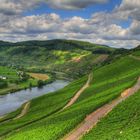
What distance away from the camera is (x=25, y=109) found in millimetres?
143875

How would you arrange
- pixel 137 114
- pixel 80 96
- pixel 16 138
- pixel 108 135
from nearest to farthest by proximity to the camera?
1. pixel 108 135
2. pixel 137 114
3. pixel 16 138
4. pixel 80 96

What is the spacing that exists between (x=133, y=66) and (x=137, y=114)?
92.8 m

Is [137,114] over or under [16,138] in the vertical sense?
over

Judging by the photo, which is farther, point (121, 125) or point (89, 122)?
point (89, 122)

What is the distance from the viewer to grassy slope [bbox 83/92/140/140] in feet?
176

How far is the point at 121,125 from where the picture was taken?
198 feet

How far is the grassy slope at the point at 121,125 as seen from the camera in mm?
53662

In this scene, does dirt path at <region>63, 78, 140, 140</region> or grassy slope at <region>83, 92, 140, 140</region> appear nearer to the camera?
grassy slope at <region>83, 92, 140, 140</region>

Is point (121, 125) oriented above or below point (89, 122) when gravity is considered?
above

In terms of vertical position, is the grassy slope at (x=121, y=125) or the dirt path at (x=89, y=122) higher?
the grassy slope at (x=121, y=125)

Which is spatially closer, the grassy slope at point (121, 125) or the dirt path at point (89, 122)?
the grassy slope at point (121, 125)

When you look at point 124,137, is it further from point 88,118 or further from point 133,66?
point 133,66

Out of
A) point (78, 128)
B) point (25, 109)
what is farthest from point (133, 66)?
point (78, 128)

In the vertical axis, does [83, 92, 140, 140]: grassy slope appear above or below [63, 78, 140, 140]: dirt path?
above
